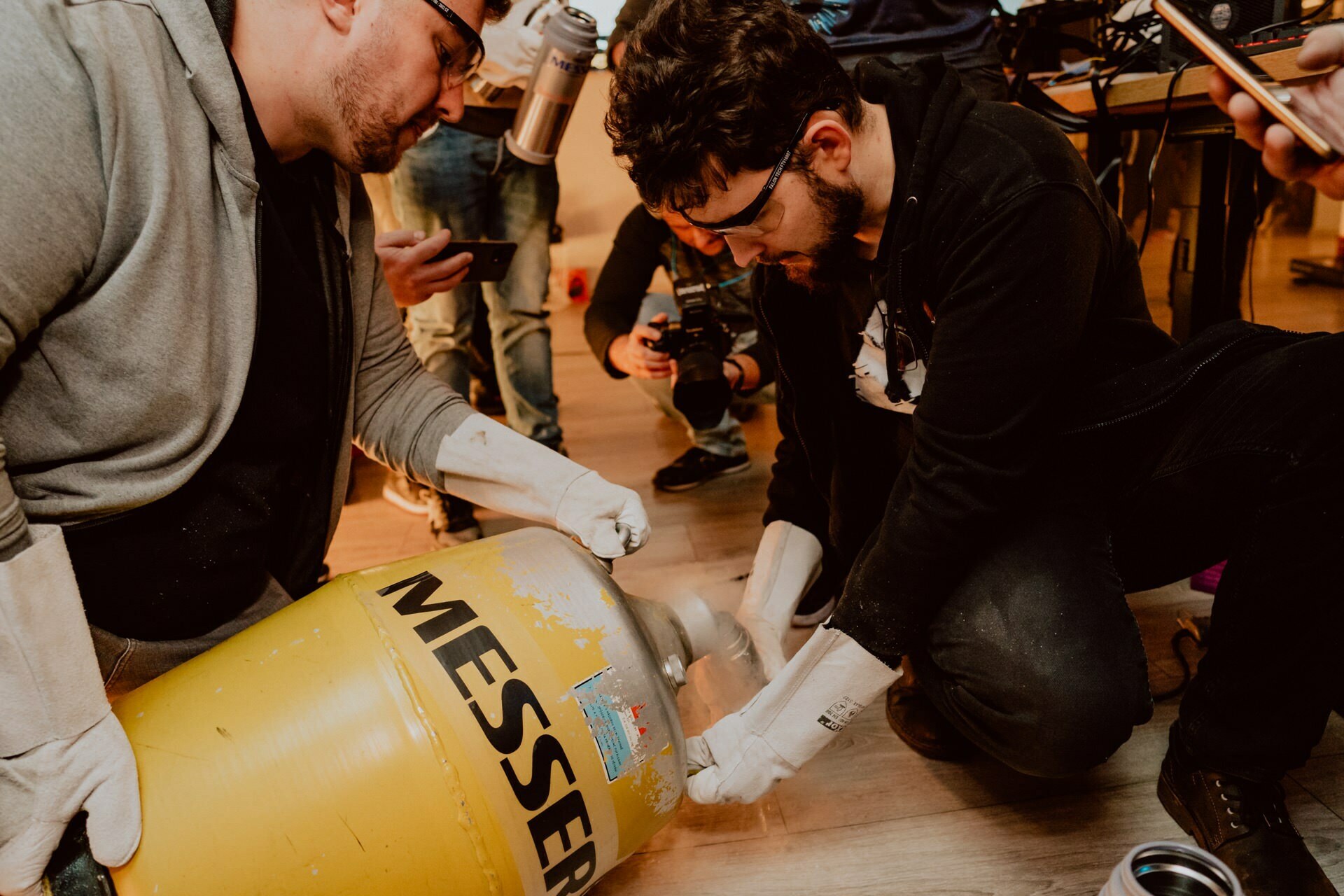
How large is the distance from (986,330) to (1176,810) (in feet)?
1.90

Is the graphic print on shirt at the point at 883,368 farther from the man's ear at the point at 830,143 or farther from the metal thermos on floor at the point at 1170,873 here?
the metal thermos on floor at the point at 1170,873

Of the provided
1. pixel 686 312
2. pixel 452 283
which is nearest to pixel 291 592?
pixel 452 283

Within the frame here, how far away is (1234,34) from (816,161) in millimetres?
883

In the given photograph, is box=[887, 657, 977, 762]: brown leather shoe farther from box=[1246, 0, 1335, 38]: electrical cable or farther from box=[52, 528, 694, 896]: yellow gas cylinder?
box=[1246, 0, 1335, 38]: electrical cable

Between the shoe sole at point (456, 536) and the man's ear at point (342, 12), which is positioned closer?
the man's ear at point (342, 12)

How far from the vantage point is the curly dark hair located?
87cm

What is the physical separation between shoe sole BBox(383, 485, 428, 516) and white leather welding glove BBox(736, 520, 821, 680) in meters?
1.00

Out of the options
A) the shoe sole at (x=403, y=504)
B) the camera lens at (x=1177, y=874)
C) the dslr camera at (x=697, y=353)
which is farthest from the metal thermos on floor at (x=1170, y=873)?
the shoe sole at (x=403, y=504)

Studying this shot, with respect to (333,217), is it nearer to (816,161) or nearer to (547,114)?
(816,161)

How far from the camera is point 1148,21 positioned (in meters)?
1.67

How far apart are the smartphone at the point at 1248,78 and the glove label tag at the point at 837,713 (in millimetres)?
624

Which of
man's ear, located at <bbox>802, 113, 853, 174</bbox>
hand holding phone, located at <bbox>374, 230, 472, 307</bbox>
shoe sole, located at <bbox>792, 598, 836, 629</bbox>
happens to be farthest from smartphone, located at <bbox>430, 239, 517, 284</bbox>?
shoe sole, located at <bbox>792, 598, 836, 629</bbox>

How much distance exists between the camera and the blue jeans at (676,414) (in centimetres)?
207

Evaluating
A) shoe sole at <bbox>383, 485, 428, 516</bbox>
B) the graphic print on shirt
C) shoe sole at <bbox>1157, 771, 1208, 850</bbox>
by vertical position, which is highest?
the graphic print on shirt
